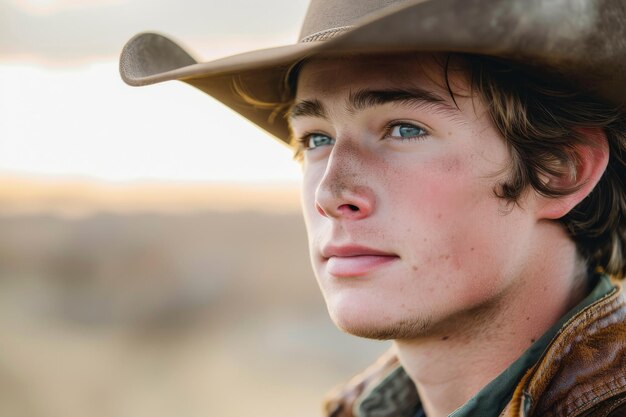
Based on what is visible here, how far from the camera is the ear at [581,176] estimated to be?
2182 millimetres

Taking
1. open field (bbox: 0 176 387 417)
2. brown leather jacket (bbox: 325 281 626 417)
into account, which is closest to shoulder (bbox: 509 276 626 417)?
brown leather jacket (bbox: 325 281 626 417)

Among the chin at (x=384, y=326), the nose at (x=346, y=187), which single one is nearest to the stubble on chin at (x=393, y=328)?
the chin at (x=384, y=326)

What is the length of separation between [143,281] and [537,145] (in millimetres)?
12306

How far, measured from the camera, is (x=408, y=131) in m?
2.11

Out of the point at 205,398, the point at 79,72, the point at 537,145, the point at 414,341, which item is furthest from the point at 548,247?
the point at 79,72

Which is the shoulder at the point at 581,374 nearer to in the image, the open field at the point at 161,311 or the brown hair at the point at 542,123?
the brown hair at the point at 542,123

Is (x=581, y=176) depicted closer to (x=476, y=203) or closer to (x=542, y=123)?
(x=542, y=123)

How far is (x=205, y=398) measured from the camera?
28.3 feet

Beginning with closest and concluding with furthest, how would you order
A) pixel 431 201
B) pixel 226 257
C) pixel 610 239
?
pixel 431 201 < pixel 610 239 < pixel 226 257

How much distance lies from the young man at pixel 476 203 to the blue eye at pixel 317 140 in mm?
75

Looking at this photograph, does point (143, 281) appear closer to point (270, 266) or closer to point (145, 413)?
point (270, 266)

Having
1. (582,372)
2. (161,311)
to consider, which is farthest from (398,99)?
(161,311)

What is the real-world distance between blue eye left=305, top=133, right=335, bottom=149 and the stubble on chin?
0.59 metres

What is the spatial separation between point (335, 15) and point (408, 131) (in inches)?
16.2
